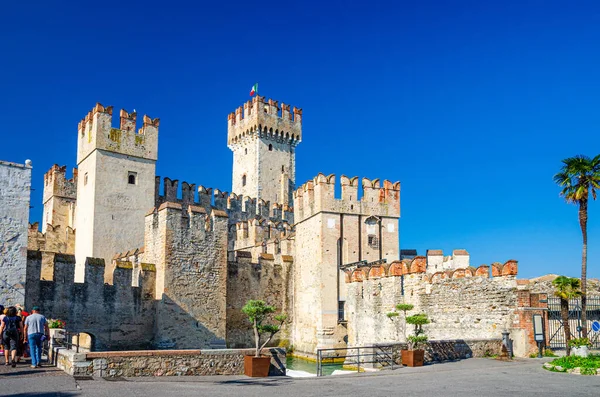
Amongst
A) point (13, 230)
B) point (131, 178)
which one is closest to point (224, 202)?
point (131, 178)

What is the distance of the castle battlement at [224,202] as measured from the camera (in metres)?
36.9

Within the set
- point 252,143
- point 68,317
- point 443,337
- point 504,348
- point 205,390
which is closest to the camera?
point 205,390

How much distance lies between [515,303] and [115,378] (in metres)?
12.2

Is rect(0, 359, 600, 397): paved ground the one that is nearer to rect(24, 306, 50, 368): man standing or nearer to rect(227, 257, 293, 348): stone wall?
rect(24, 306, 50, 368): man standing

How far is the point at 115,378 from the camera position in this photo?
563 inches

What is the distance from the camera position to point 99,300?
25.7m

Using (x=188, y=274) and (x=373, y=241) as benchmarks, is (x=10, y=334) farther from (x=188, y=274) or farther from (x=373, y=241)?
(x=373, y=241)

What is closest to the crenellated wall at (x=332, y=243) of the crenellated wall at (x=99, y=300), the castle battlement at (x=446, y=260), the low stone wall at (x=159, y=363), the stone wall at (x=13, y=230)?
the castle battlement at (x=446, y=260)

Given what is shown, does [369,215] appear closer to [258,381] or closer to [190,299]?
[190,299]

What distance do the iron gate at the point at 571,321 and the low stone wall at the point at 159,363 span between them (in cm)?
998

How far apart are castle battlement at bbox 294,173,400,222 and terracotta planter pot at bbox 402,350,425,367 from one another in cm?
1307

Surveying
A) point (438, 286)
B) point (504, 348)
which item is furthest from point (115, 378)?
point (438, 286)

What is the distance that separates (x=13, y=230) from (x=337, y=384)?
13.3 meters

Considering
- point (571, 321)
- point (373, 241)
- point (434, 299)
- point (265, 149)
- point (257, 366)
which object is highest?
point (265, 149)
